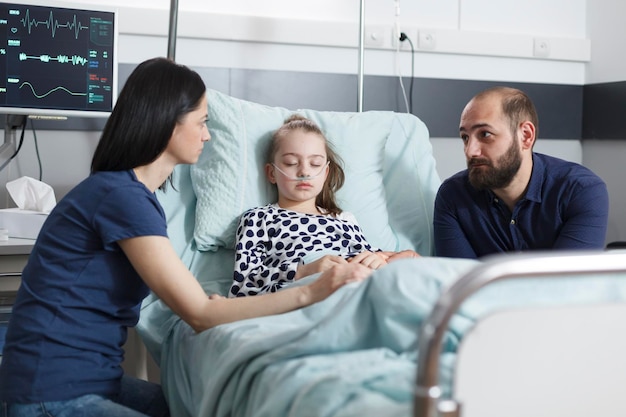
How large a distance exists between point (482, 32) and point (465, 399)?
265cm

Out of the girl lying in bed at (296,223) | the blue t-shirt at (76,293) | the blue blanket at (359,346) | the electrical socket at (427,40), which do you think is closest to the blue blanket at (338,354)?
the blue blanket at (359,346)

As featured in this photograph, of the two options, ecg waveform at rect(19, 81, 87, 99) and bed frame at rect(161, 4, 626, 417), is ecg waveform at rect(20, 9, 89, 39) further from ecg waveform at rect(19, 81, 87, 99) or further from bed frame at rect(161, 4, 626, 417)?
bed frame at rect(161, 4, 626, 417)

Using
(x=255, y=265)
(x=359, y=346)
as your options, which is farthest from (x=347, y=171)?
(x=359, y=346)

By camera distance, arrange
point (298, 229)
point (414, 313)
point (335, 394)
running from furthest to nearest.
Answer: point (298, 229)
point (414, 313)
point (335, 394)

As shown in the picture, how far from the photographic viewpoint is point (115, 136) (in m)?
1.79

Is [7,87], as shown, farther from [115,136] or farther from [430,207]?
[430,207]

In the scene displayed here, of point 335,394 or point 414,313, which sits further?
point 414,313

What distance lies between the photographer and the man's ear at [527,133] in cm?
251

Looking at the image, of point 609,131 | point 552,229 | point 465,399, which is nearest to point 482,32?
point 609,131

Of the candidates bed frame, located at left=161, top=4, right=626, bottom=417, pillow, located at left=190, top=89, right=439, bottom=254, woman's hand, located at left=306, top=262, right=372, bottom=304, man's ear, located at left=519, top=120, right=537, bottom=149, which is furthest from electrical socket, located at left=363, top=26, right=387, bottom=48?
A: bed frame, located at left=161, top=4, right=626, bottom=417

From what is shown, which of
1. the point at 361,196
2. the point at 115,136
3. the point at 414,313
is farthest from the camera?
the point at 361,196

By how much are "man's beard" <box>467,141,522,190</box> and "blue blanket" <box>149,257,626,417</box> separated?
2.97 feet

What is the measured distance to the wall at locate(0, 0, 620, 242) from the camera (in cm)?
306

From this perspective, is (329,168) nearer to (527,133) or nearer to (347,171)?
(347,171)
